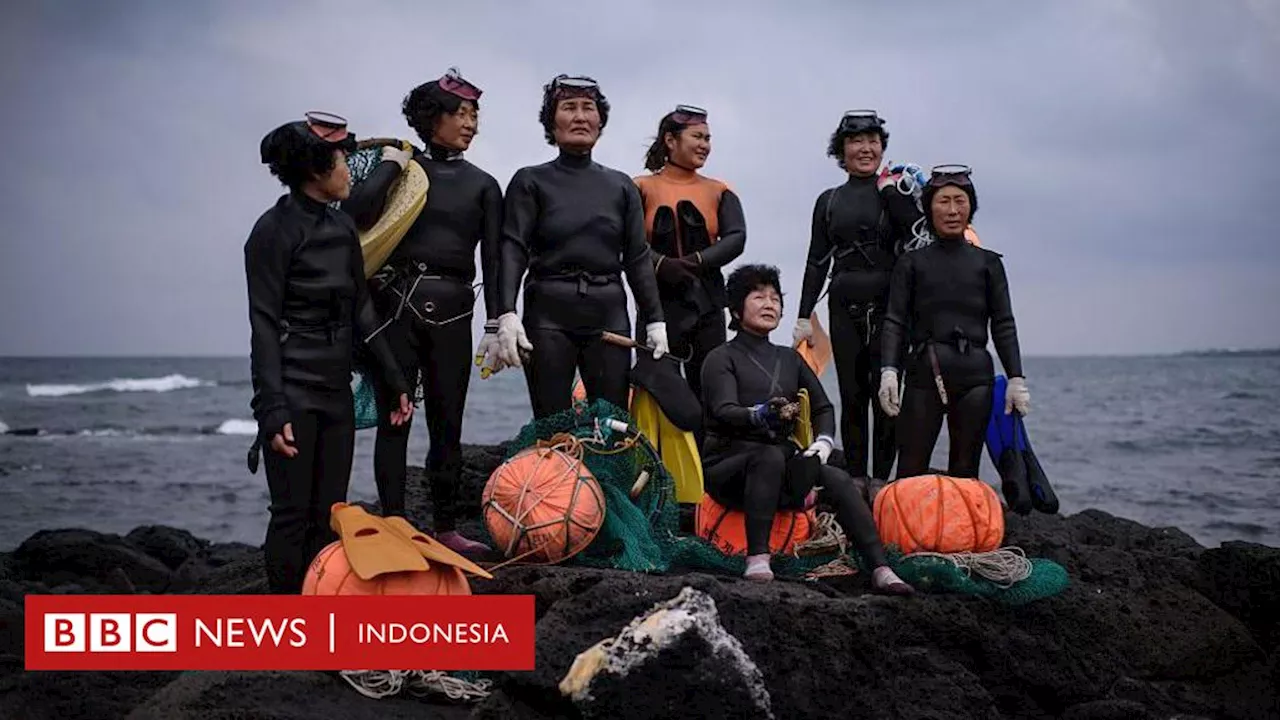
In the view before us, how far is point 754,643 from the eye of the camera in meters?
4.79

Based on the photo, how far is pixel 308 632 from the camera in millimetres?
4664

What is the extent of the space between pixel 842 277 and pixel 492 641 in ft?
12.0

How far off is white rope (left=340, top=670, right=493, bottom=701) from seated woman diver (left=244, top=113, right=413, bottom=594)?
741 millimetres

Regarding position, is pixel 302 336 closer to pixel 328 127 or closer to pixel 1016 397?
pixel 328 127

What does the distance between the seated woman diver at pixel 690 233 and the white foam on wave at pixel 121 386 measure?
4720 centimetres

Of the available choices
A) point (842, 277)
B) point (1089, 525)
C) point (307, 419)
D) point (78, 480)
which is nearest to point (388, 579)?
point (307, 419)

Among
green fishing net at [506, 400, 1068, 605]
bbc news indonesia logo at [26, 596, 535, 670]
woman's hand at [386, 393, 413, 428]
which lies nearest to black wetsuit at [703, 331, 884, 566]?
green fishing net at [506, 400, 1068, 605]

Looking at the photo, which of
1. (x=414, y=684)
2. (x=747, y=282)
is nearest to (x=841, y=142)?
(x=747, y=282)

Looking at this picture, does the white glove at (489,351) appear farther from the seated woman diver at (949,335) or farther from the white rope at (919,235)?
the white rope at (919,235)

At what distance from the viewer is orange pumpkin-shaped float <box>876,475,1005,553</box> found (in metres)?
5.93

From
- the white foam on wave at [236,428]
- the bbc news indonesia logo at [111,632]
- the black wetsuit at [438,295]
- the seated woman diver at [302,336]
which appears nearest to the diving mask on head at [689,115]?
the black wetsuit at [438,295]

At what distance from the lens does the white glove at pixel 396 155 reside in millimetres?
6078

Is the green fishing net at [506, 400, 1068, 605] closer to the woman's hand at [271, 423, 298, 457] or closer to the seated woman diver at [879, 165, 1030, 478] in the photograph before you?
the seated woman diver at [879, 165, 1030, 478]

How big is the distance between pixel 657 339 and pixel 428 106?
5.66 ft
